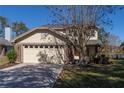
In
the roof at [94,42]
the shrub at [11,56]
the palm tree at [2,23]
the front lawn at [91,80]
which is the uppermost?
the palm tree at [2,23]

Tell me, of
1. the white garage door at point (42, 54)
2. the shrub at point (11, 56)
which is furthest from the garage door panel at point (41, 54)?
the shrub at point (11, 56)

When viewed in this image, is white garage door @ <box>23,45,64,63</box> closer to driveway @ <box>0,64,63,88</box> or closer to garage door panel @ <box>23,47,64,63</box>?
garage door panel @ <box>23,47,64,63</box>

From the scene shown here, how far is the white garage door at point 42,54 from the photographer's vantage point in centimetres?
2489

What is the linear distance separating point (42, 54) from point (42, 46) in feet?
2.71

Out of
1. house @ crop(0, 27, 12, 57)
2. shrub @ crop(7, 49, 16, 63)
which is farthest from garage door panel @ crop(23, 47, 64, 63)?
house @ crop(0, 27, 12, 57)

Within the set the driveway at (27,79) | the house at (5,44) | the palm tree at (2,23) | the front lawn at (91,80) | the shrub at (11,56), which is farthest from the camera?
the palm tree at (2,23)

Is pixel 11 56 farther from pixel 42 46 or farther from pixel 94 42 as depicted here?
pixel 94 42

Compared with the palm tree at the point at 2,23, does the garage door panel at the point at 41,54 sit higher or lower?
lower

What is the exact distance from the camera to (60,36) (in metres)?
25.0

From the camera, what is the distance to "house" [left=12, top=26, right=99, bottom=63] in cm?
2489

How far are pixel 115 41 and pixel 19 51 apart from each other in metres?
16.9

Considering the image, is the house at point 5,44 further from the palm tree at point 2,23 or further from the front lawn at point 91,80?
the front lawn at point 91,80

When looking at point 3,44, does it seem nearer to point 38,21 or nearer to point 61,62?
point 38,21
